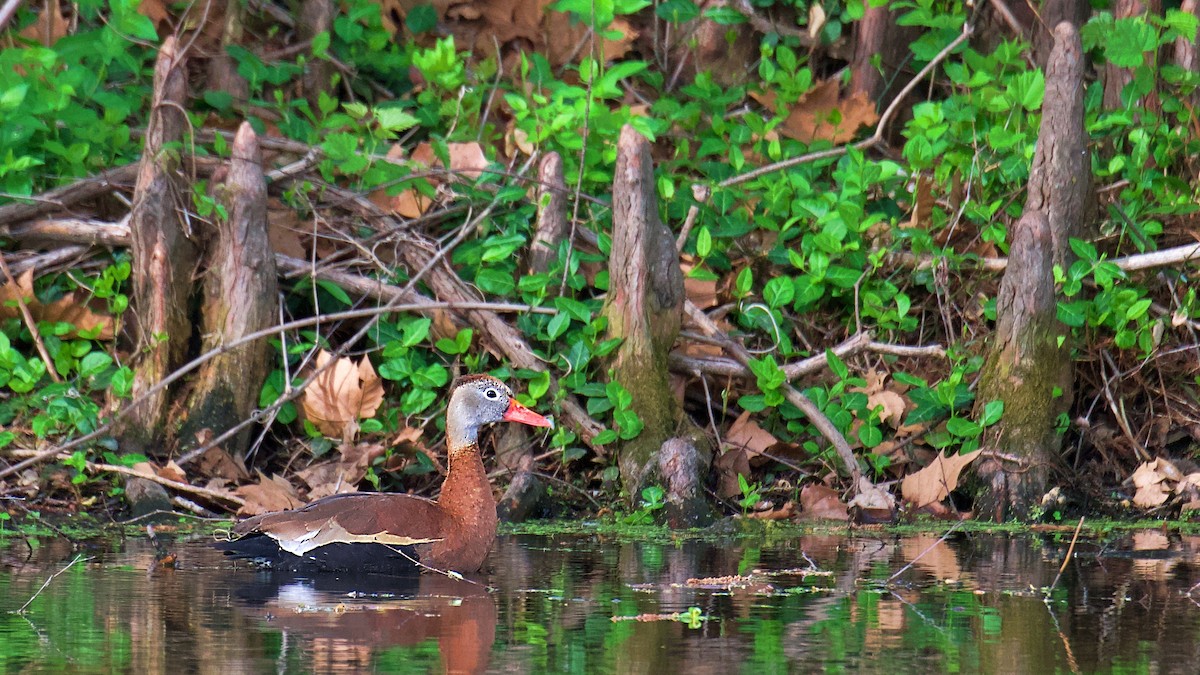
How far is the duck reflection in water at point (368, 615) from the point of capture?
475 centimetres

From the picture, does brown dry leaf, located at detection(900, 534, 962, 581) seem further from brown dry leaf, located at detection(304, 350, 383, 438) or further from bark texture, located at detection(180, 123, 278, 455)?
bark texture, located at detection(180, 123, 278, 455)

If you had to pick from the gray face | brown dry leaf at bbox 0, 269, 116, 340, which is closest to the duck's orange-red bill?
the gray face

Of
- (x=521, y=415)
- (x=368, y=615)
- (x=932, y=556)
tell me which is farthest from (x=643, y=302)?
(x=368, y=615)

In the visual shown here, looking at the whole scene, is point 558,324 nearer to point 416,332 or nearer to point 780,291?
point 416,332

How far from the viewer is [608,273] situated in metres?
8.88

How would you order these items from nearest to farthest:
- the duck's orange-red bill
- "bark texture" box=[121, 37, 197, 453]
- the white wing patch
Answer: the white wing patch → the duck's orange-red bill → "bark texture" box=[121, 37, 197, 453]

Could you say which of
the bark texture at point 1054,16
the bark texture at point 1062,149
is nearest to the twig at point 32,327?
the bark texture at point 1062,149

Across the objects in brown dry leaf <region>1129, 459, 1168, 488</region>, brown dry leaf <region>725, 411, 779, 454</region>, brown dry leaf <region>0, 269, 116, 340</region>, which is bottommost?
brown dry leaf <region>1129, 459, 1168, 488</region>

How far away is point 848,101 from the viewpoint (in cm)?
1090

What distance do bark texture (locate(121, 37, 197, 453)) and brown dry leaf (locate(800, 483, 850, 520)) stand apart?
3330 millimetres

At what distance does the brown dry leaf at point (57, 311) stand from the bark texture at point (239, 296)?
63cm

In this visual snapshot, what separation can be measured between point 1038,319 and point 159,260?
4.54 metres

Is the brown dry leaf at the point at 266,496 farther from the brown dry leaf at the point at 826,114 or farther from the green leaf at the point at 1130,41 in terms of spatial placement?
the green leaf at the point at 1130,41

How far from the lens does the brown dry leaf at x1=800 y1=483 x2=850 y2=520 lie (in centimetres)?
811
